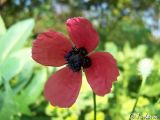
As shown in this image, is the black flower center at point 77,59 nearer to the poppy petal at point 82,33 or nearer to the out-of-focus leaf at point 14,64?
the poppy petal at point 82,33

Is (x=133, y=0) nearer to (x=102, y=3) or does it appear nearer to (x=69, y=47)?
(x=102, y=3)

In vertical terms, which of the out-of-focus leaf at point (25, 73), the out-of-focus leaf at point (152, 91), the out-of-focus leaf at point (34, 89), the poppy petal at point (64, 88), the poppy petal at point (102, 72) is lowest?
the out-of-focus leaf at point (152, 91)

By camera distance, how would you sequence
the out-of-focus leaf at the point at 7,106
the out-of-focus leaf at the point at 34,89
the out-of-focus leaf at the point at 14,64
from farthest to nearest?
the out-of-focus leaf at the point at 34,89 < the out-of-focus leaf at the point at 14,64 < the out-of-focus leaf at the point at 7,106

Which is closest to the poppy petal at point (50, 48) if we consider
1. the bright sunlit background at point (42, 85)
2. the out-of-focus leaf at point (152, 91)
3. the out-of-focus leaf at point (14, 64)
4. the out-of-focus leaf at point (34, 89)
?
the bright sunlit background at point (42, 85)

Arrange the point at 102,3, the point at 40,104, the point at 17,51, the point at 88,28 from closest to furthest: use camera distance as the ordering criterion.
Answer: the point at 88,28 → the point at 17,51 → the point at 40,104 → the point at 102,3

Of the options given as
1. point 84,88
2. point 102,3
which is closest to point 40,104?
point 84,88

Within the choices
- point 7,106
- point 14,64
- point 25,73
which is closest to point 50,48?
point 7,106
